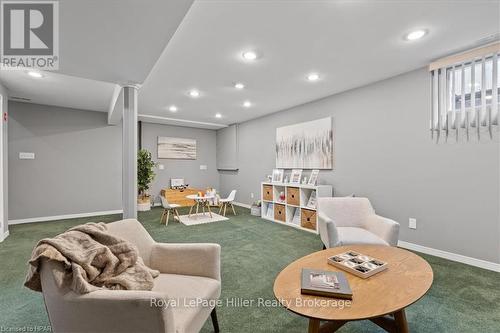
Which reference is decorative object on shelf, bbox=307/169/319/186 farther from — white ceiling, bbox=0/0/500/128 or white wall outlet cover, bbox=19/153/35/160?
white wall outlet cover, bbox=19/153/35/160

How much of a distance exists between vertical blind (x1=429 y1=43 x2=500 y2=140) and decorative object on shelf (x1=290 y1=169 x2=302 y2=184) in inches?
93.5

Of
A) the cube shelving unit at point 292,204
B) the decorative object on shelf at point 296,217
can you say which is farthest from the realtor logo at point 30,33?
the decorative object on shelf at point 296,217

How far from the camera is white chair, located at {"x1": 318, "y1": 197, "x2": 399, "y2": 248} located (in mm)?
2475

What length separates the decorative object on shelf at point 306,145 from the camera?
14.5 feet

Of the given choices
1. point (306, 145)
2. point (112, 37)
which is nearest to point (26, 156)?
point (112, 37)

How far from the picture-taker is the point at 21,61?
2.61 meters

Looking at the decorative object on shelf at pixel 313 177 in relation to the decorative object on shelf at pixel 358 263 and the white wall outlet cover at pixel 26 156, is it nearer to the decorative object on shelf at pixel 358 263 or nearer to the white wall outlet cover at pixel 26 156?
the decorative object on shelf at pixel 358 263

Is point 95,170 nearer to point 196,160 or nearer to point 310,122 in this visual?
point 196,160

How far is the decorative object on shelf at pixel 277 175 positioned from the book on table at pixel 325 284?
12.6ft

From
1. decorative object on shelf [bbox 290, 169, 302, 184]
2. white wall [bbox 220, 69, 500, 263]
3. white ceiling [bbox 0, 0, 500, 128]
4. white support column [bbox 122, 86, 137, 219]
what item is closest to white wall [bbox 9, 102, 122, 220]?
white ceiling [bbox 0, 0, 500, 128]

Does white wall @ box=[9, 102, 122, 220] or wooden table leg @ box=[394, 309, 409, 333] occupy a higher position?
white wall @ box=[9, 102, 122, 220]

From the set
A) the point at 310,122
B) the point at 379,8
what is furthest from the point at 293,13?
the point at 310,122

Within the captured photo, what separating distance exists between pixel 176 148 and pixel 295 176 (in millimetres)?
4056

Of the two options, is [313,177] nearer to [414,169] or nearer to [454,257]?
[414,169]
